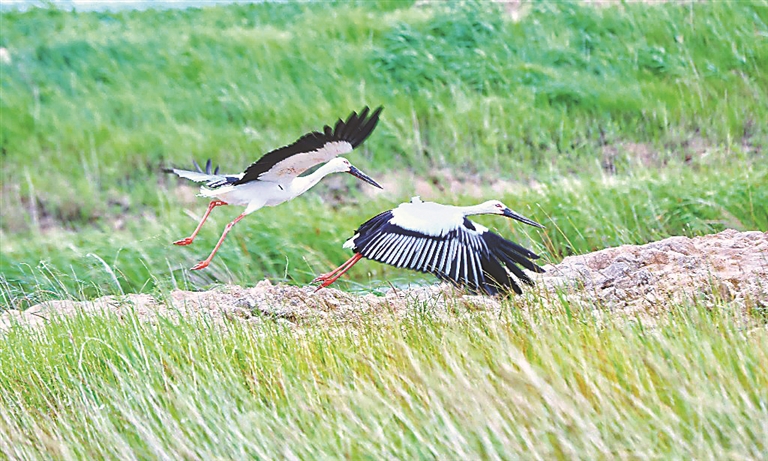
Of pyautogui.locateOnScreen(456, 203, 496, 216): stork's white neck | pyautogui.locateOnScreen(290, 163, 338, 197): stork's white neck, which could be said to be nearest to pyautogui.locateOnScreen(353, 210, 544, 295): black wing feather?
pyautogui.locateOnScreen(456, 203, 496, 216): stork's white neck

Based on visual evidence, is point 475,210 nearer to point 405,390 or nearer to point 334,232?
point 405,390

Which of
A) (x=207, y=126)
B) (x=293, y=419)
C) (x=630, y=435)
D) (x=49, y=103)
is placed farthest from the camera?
(x=49, y=103)

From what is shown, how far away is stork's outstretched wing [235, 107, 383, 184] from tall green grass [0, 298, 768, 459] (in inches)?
32.2

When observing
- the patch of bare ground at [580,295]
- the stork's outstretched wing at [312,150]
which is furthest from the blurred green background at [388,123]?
the stork's outstretched wing at [312,150]

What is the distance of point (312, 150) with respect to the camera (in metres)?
4.84

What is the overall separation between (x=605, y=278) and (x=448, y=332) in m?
1.47

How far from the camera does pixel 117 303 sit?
5438mm

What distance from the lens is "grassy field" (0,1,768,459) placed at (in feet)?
11.0

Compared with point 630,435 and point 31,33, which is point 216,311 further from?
point 31,33

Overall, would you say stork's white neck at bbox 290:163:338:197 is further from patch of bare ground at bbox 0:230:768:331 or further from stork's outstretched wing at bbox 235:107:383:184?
patch of bare ground at bbox 0:230:768:331

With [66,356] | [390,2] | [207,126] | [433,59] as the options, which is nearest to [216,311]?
[66,356]

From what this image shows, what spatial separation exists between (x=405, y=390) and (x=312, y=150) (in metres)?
1.61

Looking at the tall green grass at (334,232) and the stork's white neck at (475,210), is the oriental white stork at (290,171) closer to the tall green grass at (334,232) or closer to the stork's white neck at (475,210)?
the stork's white neck at (475,210)

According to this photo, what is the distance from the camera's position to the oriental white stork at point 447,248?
15.4ft
